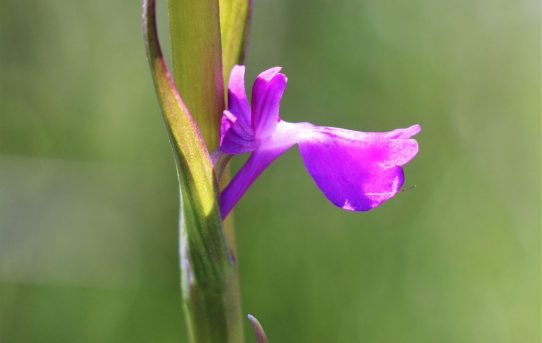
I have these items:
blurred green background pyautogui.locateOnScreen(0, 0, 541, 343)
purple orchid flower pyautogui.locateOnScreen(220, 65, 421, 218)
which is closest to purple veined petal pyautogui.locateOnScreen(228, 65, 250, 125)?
purple orchid flower pyautogui.locateOnScreen(220, 65, 421, 218)

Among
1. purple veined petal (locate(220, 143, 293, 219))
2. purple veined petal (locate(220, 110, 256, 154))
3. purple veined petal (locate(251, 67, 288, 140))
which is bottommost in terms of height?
purple veined petal (locate(220, 143, 293, 219))

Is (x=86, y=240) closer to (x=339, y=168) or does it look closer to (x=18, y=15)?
(x=18, y=15)

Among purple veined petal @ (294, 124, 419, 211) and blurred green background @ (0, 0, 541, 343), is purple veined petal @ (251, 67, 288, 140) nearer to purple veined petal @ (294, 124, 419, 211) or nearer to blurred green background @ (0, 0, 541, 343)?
purple veined petal @ (294, 124, 419, 211)

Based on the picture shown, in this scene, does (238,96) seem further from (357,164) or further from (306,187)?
(306,187)

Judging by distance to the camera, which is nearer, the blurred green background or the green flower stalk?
the green flower stalk

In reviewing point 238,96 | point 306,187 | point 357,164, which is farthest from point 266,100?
point 306,187

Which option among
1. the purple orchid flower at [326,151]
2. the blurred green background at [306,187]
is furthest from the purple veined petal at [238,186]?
the blurred green background at [306,187]

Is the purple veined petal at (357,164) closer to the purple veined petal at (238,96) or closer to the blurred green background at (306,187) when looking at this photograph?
the purple veined petal at (238,96)
